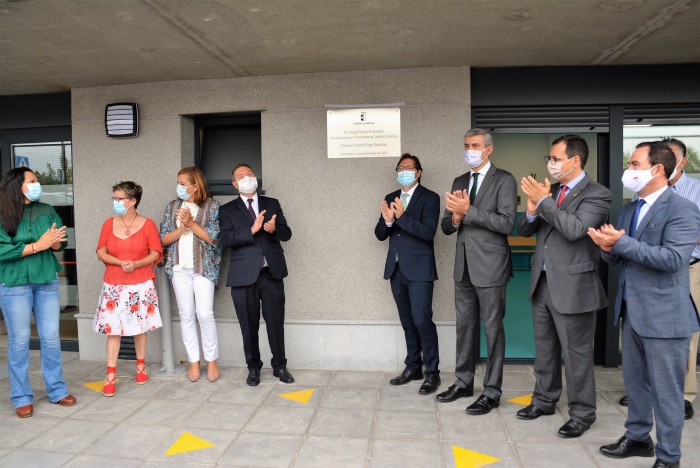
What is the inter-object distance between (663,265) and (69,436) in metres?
3.85

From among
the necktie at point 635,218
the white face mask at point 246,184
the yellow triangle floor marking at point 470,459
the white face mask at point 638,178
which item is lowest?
the yellow triangle floor marking at point 470,459

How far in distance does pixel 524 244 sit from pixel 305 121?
5739 millimetres

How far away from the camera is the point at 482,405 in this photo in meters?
3.75

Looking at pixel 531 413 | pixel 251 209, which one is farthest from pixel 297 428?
pixel 251 209

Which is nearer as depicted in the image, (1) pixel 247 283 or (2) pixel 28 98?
(1) pixel 247 283

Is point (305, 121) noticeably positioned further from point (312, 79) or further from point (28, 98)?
point (28, 98)

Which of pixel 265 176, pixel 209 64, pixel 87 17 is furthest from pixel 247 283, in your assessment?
pixel 87 17

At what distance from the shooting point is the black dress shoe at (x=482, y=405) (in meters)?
3.72

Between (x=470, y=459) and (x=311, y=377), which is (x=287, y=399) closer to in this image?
(x=311, y=377)

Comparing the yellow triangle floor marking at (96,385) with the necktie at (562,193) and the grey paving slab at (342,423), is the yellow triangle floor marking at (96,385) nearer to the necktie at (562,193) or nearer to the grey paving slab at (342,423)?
the grey paving slab at (342,423)

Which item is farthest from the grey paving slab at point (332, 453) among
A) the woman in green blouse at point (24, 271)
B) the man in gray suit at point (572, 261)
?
the woman in green blouse at point (24, 271)

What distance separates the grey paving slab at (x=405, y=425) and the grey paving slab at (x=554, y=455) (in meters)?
0.57

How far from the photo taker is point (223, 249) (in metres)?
4.96

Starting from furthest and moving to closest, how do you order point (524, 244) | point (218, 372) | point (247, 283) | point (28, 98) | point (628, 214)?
point (524, 244), point (28, 98), point (218, 372), point (247, 283), point (628, 214)
